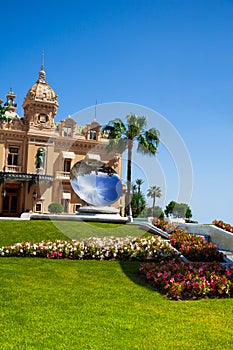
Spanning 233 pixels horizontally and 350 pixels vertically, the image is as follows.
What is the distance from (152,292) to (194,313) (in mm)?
1662

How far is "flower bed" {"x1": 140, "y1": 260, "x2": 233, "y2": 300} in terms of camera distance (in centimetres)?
923

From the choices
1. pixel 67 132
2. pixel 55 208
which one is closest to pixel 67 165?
pixel 67 132

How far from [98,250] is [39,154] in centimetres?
2994

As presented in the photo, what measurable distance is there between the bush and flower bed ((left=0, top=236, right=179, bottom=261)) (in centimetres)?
2554

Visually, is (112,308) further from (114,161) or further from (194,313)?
(114,161)

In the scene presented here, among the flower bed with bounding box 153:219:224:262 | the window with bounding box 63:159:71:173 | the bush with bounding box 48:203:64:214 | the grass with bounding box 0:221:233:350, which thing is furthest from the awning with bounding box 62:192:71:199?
the grass with bounding box 0:221:233:350

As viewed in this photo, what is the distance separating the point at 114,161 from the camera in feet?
150

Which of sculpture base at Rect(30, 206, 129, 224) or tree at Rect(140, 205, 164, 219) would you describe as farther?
tree at Rect(140, 205, 164, 219)

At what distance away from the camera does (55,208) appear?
3959 centimetres

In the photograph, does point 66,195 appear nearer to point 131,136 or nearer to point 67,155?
point 67,155

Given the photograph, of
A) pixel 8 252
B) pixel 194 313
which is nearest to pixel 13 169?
pixel 8 252

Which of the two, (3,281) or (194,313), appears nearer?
(194,313)

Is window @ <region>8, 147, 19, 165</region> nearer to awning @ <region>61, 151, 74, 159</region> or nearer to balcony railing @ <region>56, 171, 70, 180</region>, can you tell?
balcony railing @ <region>56, 171, 70, 180</region>

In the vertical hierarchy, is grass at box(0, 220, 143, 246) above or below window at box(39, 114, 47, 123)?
below
